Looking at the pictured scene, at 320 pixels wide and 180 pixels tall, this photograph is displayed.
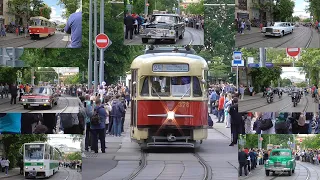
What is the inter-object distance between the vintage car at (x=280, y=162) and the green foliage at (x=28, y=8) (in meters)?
6.09

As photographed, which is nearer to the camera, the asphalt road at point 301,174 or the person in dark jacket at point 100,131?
the asphalt road at point 301,174

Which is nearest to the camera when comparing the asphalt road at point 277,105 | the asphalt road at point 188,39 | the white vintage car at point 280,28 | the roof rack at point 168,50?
the roof rack at point 168,50

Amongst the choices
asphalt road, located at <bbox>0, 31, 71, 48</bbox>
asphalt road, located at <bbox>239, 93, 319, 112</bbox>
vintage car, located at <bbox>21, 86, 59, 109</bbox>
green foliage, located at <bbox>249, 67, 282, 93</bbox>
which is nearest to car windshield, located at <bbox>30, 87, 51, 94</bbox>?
vintage car, located at <bbox>21, 86, 59, 109</bbox>

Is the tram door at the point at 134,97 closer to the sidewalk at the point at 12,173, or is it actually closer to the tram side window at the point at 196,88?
the tram side window at the point at 196,88

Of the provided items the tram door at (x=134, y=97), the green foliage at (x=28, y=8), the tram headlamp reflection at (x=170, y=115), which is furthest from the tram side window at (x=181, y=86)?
the green foliage at (x=28, y=8)

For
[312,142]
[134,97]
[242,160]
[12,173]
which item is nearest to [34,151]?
[12,173]

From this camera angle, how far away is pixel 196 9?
17.8m

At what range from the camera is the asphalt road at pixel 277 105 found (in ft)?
55.2

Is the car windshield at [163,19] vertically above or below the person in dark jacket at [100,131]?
above

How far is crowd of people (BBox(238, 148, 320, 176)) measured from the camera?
14961 millimetres

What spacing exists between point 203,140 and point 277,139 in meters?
1.50

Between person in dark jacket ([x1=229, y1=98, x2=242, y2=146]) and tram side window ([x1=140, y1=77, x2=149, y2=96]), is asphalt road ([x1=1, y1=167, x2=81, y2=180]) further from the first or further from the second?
person in dark jacket ([x1=229, y1=98, x2=242, y2=146])

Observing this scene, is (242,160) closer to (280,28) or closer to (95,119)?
(95,119)

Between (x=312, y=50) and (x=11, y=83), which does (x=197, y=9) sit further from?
(x=11, y=83)
